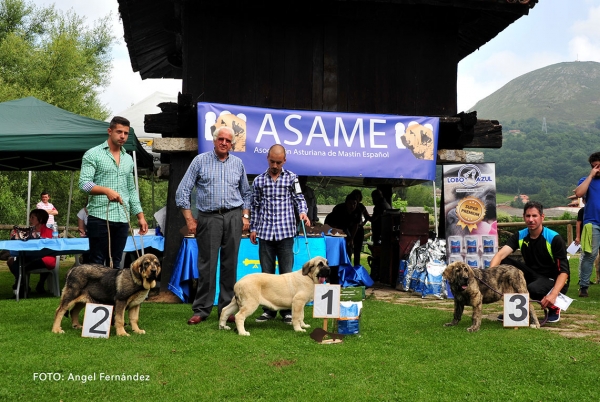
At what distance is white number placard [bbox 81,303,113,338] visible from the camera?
5.56 m

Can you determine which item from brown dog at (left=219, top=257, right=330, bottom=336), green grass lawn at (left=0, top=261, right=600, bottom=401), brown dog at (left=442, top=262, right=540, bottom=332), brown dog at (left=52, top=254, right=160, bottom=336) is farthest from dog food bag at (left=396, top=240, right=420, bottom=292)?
brown dog at (left=52, top=254, right=160, bottom=336)

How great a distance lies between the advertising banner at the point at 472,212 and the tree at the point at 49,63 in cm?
1663

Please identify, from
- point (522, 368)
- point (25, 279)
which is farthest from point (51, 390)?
point (25, 279)

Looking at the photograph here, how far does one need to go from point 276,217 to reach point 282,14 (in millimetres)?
5002

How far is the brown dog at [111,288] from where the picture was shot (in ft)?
18.8

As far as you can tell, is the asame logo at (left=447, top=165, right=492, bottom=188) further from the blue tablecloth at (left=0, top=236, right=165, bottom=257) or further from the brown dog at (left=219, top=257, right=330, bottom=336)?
the blue tablecloth at (left=0, top=236, right=165, bottom=257)

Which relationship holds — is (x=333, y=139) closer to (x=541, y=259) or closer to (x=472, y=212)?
(x=472, y=212)

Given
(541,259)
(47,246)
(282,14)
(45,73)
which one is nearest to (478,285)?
(541,259)

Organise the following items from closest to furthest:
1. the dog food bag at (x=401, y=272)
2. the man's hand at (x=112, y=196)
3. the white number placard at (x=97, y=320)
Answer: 1. the white number placard at (x=97, y=320)
2. the man's hand at (x=112, y=196)
3. the dog food bag at (x=401, y=272)

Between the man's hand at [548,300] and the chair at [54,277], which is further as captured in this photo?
the chair at [54,277]

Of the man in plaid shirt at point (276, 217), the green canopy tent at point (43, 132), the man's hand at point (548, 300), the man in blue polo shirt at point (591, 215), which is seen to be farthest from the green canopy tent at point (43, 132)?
the man in blue polo shirt at point (591, 215)

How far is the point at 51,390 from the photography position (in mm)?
3967

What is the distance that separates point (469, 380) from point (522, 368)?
1.88 feet

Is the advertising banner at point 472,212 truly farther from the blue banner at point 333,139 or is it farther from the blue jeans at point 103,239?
the blue jeans at point 103,239
